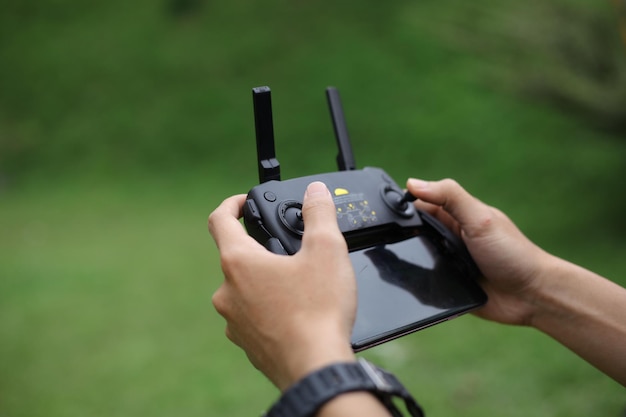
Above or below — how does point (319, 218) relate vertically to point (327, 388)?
above

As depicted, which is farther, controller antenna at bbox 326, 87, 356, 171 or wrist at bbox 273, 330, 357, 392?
controller antenna at bbox 326, 87, 356, 171

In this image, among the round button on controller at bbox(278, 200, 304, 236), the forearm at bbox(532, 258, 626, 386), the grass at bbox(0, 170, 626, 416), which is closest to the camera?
the round button on controller at bbox(278, 200, 304, 236)

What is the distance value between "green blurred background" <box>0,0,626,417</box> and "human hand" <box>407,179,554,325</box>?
1.01 m

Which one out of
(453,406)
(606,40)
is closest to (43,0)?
(606,40)

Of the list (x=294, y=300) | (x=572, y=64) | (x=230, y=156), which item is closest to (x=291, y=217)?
(x=294, y=300)

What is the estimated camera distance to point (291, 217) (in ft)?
3.01

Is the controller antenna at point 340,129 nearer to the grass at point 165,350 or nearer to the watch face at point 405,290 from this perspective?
the watch face at point 405,290

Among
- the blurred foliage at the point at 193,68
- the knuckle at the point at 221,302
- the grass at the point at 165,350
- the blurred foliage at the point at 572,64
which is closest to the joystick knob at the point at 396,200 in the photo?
the knuckle at the point at 221,302

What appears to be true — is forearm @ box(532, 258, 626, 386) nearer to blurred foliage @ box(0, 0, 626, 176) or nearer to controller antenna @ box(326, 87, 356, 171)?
controller antenna @ box(326, 87, 356, 171)

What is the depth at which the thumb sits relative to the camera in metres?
0.75

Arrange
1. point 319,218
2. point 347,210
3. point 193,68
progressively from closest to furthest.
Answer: point 319,218
point 347,210
point 193,68

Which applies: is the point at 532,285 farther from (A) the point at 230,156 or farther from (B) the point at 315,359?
(A) the point at 230,156

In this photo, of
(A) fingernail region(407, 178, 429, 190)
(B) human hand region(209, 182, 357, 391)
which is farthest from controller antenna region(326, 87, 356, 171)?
(B) human hand region(209, 182, 357, 391)

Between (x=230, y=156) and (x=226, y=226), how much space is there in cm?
373
